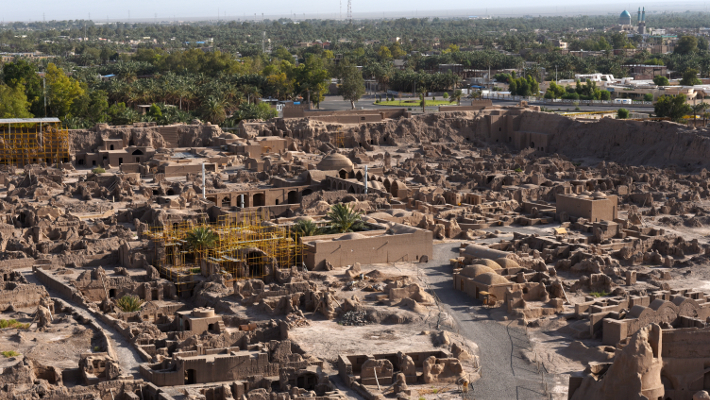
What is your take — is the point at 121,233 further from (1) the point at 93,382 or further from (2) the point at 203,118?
(2) the point at 203,118

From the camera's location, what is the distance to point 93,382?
78.2 feet

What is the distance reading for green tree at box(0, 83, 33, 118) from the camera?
6881 centimetres

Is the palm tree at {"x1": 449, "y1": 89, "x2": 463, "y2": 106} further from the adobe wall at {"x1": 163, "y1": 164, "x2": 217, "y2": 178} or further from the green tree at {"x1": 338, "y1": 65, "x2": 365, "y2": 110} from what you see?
the adobe wall at {"x1": 163, "y1": 164, "x2": 217, "y2": 178}

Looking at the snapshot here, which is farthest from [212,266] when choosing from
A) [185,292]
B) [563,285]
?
[563,285]

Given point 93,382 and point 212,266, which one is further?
point 212,266

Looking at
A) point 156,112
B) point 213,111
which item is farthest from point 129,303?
point 213,111

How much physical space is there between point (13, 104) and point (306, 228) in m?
39.7

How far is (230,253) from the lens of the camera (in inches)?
1415

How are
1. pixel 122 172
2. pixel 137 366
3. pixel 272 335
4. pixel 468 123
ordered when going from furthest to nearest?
1. pixel 468 123
2. pixel 122 172
3. pixel 272 335
4. pixel 137 366

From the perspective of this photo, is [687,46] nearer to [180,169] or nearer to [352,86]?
[352,86]

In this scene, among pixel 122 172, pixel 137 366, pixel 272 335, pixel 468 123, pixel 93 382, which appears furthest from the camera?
pixel 468 123

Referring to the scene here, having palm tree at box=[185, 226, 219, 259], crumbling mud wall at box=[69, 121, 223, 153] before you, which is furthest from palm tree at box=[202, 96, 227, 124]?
palm tree at box=[185, 226, 219, 259]

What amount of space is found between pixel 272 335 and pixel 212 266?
7.39 meters

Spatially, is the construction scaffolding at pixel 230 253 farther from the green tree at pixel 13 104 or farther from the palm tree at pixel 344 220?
the green tree at pixel 13 104
